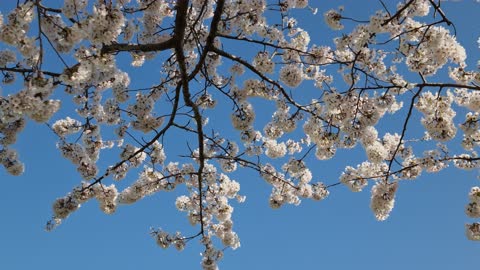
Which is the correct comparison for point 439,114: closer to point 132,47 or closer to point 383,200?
point 383,200

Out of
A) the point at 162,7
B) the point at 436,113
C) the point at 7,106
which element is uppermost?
the point at 162,7

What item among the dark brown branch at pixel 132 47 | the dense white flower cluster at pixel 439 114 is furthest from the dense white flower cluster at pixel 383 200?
the dark brown branch at pixel 132 47

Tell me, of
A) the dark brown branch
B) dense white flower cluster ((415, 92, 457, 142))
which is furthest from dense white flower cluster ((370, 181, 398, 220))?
the dark brown branch

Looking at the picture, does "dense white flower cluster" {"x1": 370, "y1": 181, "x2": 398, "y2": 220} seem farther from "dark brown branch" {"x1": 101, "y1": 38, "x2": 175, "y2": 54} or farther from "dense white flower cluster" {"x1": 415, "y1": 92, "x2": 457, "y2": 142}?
"dark brown branch" {"x1": 101, "y1": 38, "x2": 175, "y2": 54}

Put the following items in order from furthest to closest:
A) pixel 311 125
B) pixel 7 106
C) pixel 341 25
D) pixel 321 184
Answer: pixel 321 184 → pixel 311 125 → pixel 341 25 → pixel 7 106

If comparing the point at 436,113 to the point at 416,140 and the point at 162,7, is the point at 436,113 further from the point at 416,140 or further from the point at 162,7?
the point at 162,7

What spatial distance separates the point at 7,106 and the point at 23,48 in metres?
0.69

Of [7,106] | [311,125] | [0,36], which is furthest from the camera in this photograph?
[311,125]

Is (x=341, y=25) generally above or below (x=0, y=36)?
above

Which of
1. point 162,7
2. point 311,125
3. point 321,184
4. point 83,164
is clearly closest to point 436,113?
point 311,125

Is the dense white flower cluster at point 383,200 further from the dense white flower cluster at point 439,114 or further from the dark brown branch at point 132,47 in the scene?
the dark brown branch at point 132,47

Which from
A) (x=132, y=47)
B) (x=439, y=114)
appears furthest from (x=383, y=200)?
(x=132, y=47)

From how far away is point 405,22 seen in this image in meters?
6.61

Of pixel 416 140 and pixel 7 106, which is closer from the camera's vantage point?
pixel 7 106
